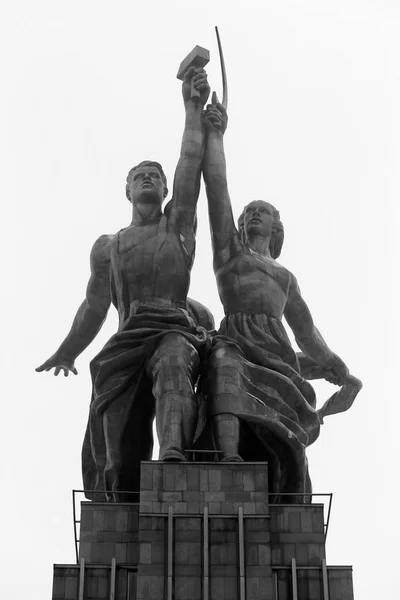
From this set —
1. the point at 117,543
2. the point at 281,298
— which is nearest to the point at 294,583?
the point at 117,543

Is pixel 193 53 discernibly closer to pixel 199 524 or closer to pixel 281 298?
pixel 281 298

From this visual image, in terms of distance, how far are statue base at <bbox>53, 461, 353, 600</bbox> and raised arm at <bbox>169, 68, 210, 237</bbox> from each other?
5.71 meters

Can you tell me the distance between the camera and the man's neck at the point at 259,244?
115 ft

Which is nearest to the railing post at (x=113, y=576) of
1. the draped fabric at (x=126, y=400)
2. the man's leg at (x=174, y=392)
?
the man's leg at (x=174, y=392)

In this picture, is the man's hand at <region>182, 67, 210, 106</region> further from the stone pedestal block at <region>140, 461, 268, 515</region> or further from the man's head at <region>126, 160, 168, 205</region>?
the stone pedestal block at <region>140, 461, 268, 515</region>

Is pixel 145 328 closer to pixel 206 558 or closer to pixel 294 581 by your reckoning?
pixel 206 558

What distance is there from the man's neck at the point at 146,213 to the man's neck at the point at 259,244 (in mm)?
1948

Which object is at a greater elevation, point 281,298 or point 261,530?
point 281,298

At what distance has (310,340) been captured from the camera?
34.9 m

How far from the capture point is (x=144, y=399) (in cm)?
3198

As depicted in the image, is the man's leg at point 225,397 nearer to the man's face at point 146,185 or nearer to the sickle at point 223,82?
the man's face at point 146,185

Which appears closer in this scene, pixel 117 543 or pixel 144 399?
pixel 117 543

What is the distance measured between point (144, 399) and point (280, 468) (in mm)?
2650

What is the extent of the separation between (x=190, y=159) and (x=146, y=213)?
132cm
